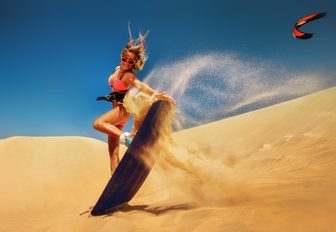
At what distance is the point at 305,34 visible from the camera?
200 inches

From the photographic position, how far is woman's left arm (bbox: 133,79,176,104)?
409 centimetres

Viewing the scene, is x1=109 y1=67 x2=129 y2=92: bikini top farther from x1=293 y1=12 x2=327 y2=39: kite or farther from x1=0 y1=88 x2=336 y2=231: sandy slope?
x1=293 y1=12 x2=327 y2=39: kite

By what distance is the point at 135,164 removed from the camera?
3861 millimetres

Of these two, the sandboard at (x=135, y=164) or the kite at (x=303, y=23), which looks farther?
the kite at (x=303, y=23)

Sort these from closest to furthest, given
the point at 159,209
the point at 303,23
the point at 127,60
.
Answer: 1. the point at 159,209
2. the point at 127,60
3. the point at 303,23

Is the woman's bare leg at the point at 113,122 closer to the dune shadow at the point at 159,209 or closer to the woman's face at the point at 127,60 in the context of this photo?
the woman's face at the point at 127,60

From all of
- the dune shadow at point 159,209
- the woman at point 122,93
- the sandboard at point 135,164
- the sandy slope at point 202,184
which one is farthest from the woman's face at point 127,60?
the dune shadow at point 159,209

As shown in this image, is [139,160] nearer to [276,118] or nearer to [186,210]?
[186,210]

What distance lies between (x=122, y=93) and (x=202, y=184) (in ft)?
5.30

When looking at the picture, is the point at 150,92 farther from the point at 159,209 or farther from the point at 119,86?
the point at 159,209

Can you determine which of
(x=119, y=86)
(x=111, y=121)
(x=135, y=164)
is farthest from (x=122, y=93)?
(x=135, y=164)

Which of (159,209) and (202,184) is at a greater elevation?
(202,184)

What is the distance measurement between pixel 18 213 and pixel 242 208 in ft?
18.2

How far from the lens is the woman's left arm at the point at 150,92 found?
409cm
